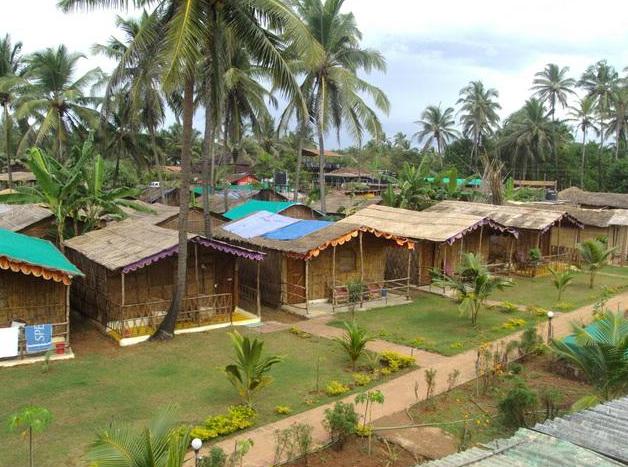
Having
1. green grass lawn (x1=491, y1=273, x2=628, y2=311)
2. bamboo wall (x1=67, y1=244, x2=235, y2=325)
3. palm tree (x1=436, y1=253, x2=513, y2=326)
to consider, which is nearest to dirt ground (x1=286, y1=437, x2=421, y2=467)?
palm tree (x1=436, y1=253, x2=513, y2=326)

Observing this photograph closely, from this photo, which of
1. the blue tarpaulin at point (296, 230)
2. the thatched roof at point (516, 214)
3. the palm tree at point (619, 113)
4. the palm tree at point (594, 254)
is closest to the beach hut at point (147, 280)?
the blue tarpaulin at point (296, 230)

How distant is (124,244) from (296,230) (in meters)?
6.63

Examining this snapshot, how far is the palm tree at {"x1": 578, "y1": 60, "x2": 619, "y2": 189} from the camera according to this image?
53.1 m

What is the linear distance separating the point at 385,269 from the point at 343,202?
16.0 metres

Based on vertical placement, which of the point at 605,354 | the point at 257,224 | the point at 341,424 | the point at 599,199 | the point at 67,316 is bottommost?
the point at 341,424

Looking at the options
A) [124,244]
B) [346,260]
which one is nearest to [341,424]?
[124,244]

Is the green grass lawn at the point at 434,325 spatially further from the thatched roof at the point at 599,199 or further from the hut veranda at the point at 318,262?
the thatched roof at the point at 599,199

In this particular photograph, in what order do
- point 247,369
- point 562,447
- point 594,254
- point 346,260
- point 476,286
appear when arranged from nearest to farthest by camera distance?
point 562,447 < point 247,369 < point 476,286 < point 346,260 < point 594,254

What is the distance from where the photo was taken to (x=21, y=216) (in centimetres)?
2314

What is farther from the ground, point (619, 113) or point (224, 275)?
point (619, 113)

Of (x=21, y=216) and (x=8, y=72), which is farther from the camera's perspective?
(x=8, y=72)

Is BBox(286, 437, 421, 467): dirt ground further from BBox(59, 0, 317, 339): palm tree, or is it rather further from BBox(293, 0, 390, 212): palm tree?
BBox(293, 0, 390, 212): palm tree

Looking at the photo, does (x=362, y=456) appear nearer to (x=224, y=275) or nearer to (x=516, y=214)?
(x=224, y=275)

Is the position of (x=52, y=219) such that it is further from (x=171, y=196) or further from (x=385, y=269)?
(x=171, y=196)
